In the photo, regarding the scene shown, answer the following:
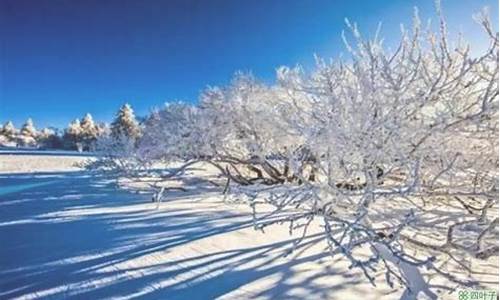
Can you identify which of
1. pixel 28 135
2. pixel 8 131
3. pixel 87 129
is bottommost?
pixel 87 129

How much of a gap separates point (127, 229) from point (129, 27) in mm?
4623

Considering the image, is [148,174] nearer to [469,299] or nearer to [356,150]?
[356,150]

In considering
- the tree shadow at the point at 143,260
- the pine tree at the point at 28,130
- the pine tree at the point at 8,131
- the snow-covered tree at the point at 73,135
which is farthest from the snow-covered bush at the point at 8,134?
the tree shadow at the point at 143,260

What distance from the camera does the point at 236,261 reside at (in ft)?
14.2

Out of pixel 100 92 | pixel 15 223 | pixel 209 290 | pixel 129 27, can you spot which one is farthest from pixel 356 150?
pixel 100 92

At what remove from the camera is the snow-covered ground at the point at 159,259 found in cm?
347

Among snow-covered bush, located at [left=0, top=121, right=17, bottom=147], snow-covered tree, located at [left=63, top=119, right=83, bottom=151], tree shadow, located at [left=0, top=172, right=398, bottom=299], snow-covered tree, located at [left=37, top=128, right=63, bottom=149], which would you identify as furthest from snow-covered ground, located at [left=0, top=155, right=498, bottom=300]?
snow-covered tree, located at [left=37, top=128, right=63, bottom=149]

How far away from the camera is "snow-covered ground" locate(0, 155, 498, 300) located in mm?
3467

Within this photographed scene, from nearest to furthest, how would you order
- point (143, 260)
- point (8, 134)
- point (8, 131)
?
point (143, 260) → point (8, 134) → point (8, 131)

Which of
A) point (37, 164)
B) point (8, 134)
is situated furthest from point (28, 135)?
point (37, 164)

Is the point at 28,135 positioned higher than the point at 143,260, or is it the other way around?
the point at 28,135

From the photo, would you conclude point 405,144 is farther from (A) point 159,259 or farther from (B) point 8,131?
(B) point 8,131

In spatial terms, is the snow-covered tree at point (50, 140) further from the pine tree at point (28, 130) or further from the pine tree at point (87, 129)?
the pine tree at point (87, 129)

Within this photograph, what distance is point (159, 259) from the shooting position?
426 centimetres
